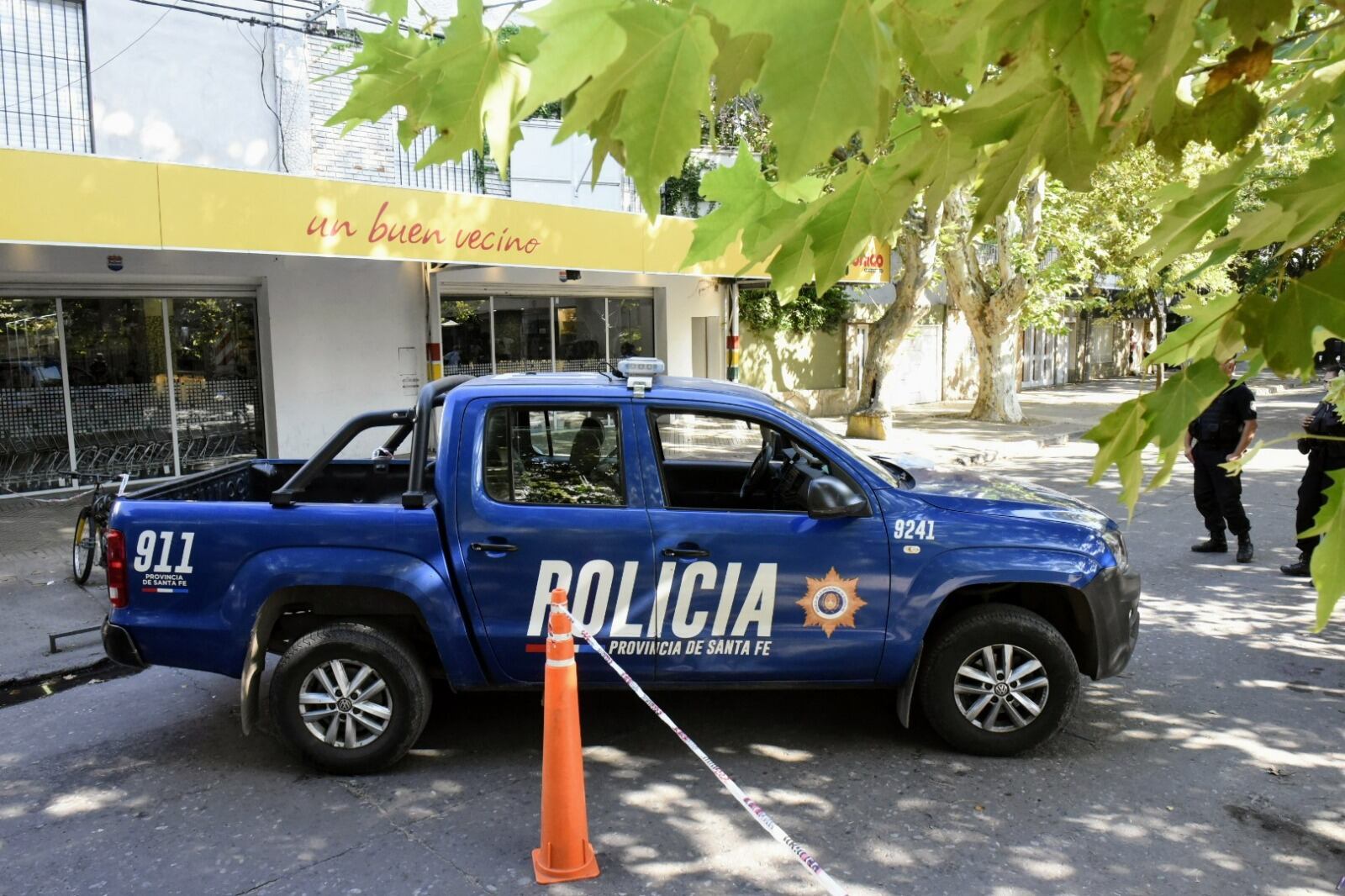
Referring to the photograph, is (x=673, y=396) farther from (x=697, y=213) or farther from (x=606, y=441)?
(x=697, y=213)

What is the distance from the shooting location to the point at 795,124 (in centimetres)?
126

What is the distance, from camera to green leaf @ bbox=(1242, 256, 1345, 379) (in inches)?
66.3

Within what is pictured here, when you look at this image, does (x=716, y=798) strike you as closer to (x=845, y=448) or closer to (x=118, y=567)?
(x=845, y=448)

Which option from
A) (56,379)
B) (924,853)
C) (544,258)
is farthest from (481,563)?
(56,379)

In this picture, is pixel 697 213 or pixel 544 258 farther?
pixel 697 213

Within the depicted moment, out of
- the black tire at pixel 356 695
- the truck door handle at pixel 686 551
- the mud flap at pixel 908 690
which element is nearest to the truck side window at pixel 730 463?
the truck door handle at pixel 686 551

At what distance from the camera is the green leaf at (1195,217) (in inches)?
73.4

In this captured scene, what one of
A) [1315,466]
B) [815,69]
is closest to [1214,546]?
[1315,466]

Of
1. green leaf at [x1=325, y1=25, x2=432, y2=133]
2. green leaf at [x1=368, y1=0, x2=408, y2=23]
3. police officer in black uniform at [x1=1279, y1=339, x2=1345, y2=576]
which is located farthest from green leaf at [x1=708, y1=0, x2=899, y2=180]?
police officer in black uniform at [x1=1279, y1=339, x2=1345, y2=576]

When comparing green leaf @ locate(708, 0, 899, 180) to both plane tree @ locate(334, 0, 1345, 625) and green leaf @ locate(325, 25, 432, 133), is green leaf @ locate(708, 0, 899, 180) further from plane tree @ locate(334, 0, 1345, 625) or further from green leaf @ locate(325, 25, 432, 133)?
green leaf @ locate(325, 25, 432, 133)

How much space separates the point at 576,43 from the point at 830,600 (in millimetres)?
3950

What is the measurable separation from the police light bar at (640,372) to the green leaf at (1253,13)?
3.69 meters

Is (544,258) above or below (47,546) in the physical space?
above

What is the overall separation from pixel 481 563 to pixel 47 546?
24.0 ft
